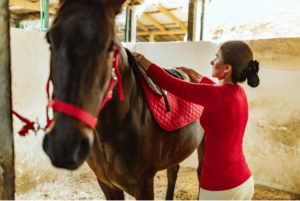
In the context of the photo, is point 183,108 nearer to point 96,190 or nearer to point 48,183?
point 96,190

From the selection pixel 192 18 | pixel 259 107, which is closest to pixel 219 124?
pixel 259 107

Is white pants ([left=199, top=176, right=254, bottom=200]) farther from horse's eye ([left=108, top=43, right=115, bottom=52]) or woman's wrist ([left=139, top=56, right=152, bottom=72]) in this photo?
horse's eye ([left=108, top=43, right=115, bottom=52])

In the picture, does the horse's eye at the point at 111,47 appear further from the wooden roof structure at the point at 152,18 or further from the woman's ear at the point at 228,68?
the wooden roof structure at the point at 152,18

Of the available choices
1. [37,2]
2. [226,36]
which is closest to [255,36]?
[226,36]

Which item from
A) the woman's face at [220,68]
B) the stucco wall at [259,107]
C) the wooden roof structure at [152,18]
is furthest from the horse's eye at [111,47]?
the wooden roof structure at [152,18]

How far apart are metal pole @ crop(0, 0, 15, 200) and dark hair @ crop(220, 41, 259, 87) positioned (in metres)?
1.03

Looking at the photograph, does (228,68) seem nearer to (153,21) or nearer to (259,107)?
(259,107)

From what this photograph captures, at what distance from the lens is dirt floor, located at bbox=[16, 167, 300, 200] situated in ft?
8.38

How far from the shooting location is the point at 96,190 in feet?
9.15

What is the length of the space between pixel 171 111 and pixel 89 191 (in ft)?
5.89

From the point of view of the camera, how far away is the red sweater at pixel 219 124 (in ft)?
3.88

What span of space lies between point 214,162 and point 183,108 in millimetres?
579

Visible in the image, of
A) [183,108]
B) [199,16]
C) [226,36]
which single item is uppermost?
[199,16]

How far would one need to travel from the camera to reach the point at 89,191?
2748mm
